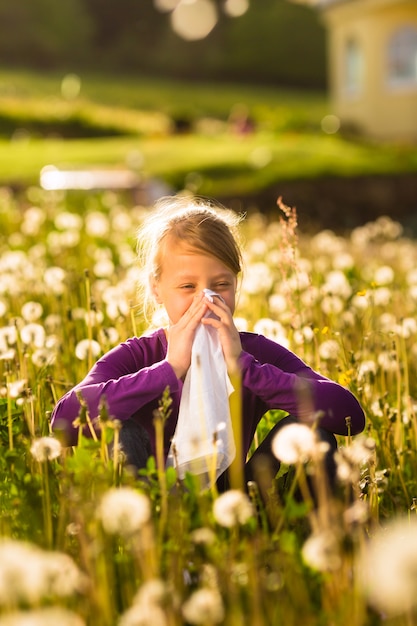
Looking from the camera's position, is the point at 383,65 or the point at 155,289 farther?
the point at 383,65

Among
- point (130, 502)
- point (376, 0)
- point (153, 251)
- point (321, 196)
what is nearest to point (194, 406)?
point (153, 251)

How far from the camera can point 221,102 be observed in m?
37.2

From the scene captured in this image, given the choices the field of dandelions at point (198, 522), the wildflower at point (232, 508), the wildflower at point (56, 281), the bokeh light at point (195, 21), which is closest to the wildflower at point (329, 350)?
the field of dandelions at point (198, 522)

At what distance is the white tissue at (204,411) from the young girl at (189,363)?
0.03m

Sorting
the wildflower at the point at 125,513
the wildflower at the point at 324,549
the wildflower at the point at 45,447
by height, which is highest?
the wildflower at the point at 45,447

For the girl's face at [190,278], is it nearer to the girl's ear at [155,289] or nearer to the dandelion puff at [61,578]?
the girl's ear at [155,289]

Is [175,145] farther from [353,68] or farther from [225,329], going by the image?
[225,329]

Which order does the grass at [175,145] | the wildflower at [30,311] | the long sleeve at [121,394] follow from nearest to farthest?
the long sleeve at [121,394]
the wildflower at [30,311]
the grass at [175,145]

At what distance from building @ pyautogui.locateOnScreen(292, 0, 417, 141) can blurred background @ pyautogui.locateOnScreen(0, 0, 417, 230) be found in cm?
3

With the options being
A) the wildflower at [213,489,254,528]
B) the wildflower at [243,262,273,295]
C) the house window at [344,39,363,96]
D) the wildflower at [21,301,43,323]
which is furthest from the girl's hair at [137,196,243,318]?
the house window at [344,39,363,96]

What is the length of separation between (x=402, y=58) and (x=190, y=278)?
66.6 ft

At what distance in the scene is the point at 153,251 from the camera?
296cm

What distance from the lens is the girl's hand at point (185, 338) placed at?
2.69m

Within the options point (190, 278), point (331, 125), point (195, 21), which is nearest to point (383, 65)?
point (331, 125)
